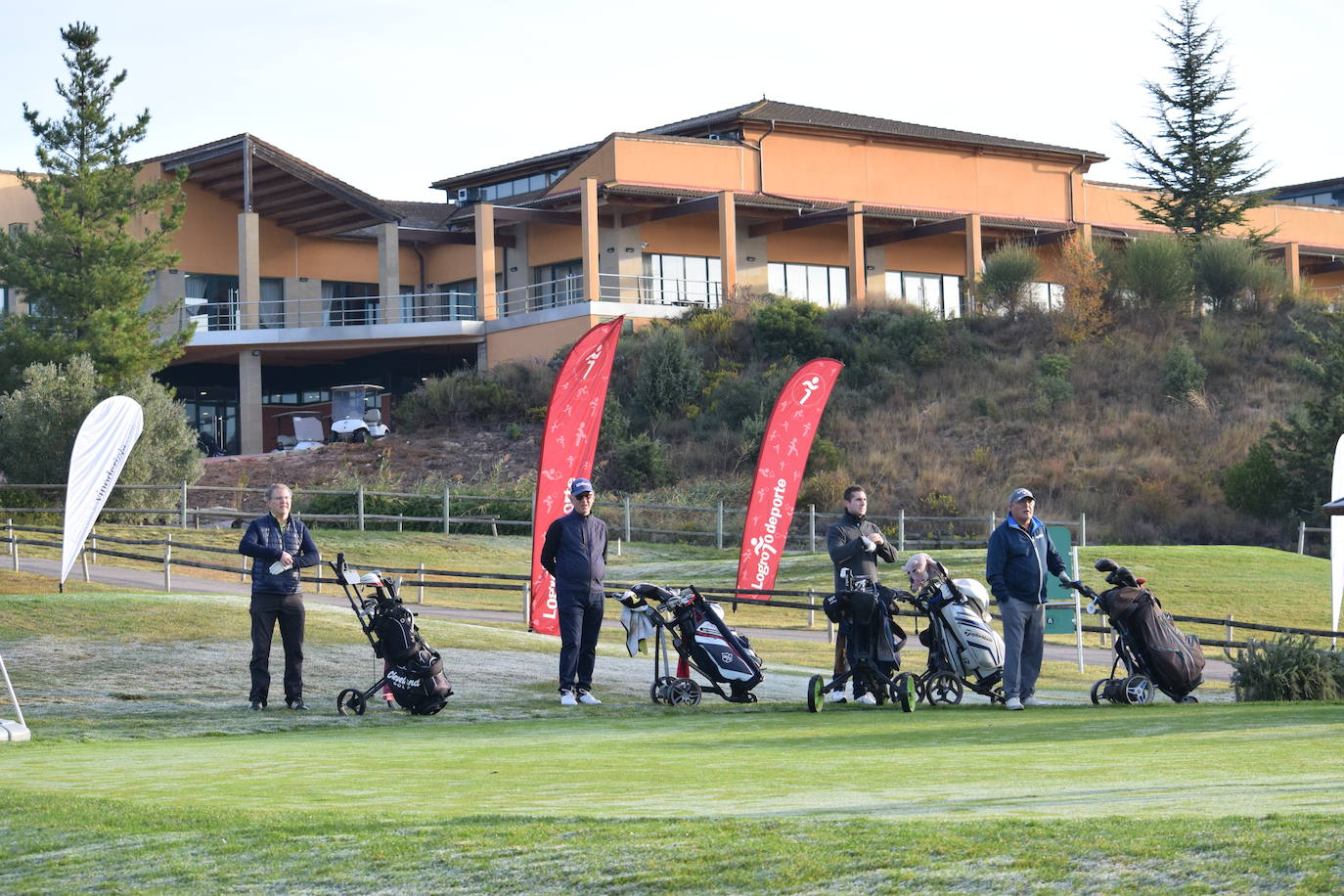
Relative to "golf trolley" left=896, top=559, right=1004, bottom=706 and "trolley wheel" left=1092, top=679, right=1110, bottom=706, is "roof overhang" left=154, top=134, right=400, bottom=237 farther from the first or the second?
"trolley wheel" left=1092, top=679, right=1110, bottom=706

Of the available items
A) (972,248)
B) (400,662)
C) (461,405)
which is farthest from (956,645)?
(972,248)

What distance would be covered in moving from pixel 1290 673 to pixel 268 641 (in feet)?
26.7

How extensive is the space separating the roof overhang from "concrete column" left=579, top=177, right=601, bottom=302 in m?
7.32

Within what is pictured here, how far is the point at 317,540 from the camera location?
33.3 m

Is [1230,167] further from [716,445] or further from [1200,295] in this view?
[716,445]

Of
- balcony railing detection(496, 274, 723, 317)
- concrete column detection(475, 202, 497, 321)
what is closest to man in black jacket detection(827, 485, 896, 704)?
balcony railing detection(496, 274, 723, 317)

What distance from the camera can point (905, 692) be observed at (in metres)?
12.8

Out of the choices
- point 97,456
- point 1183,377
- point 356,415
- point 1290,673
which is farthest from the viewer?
point 356,415

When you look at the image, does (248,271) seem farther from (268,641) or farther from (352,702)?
(352,702)

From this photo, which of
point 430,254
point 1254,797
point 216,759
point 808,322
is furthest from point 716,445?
point 1254,797

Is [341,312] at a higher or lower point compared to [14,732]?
A: higher

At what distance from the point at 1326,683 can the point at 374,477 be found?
33.8m

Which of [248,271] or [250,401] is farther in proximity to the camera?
[248,271]

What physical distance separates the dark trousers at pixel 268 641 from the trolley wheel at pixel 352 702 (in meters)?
0.35
